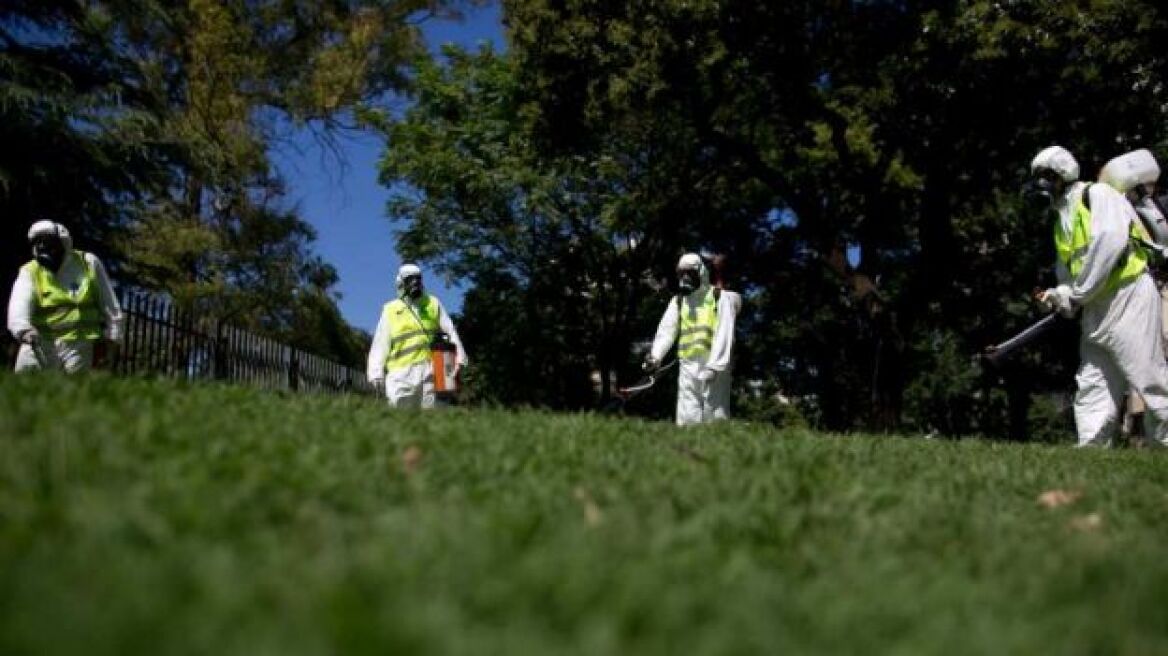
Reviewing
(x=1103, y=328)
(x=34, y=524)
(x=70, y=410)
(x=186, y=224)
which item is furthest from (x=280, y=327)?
(x=34, y=524)

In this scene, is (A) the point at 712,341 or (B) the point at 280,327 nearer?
(A) the point at 712,341

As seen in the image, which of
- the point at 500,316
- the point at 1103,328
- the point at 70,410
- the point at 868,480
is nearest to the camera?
the point at 70,410

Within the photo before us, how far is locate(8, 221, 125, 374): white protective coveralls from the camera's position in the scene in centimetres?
1007

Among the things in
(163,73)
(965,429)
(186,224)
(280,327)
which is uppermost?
(163,73)

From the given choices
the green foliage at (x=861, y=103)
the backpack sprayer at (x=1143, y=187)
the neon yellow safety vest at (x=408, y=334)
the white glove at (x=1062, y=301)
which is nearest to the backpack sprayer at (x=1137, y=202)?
A: the backpack sprayer at (x=1143, y=187)

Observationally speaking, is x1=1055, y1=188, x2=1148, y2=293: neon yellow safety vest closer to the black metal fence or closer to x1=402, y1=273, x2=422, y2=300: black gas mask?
x1=402, y1=273, x2=422, y2=300: black gas mask

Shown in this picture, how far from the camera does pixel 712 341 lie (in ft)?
45.1

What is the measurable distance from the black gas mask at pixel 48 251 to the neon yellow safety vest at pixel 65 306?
0.06 meters

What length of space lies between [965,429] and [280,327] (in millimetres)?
33942

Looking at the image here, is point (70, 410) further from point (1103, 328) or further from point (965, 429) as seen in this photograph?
point (965, 429)

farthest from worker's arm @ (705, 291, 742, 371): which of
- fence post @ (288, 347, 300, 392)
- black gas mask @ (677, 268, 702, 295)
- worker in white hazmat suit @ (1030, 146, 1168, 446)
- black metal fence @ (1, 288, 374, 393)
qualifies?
fence post @ (288, 347, 300, 392)

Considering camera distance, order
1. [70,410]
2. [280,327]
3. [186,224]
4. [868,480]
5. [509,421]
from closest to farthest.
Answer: [70,410] → [868,480] → [509,421] → [186,224] → [280,327]

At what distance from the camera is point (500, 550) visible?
2.29 metres

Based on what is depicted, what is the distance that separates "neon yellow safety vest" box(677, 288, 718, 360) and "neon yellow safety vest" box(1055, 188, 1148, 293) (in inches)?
206
